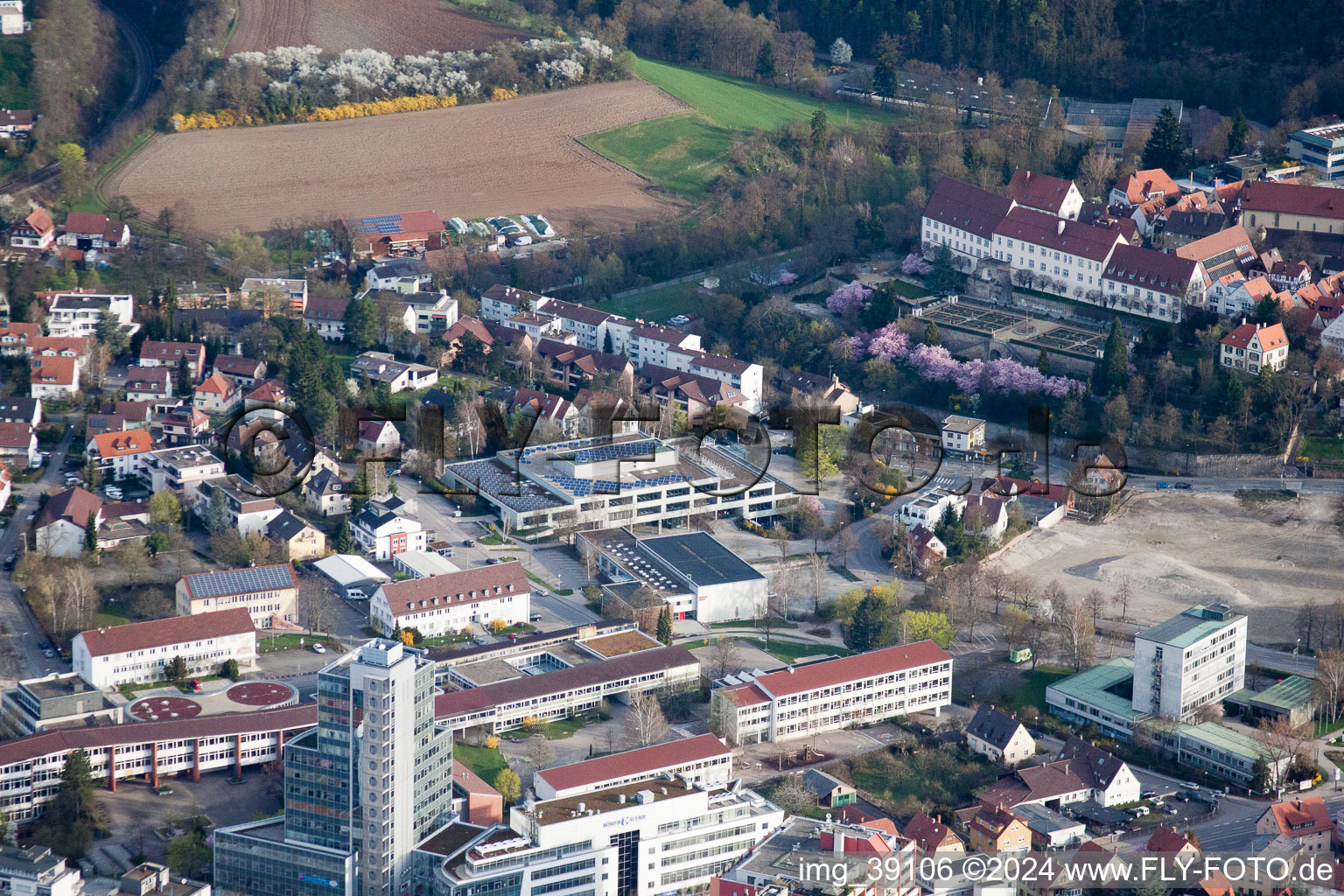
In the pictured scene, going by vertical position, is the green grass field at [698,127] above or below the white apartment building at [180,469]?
above

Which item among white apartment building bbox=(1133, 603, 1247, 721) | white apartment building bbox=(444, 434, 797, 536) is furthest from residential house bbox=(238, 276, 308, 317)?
white apartment building bbox=(1133, 603, 1247, 721)

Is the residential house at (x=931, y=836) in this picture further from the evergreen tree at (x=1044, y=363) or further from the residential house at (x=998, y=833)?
the evergreen tree at (x=1044, y=363)

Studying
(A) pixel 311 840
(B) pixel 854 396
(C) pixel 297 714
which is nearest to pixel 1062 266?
(B) pixel 854 396

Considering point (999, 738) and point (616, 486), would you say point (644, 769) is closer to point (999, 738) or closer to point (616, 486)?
point (999, 738)

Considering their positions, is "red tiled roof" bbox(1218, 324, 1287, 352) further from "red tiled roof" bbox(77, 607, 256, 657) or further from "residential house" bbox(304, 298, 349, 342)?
"red tiled roof" bbox(77, 607, 256, 657)

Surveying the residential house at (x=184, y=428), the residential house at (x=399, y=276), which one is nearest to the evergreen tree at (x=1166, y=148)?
the residential house at (x=399, y=276)

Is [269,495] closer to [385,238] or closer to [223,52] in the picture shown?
[385,238]
